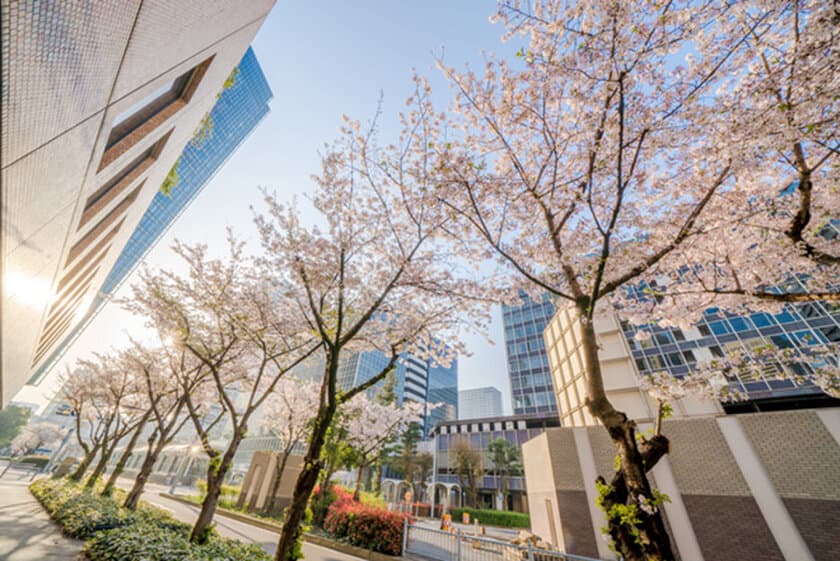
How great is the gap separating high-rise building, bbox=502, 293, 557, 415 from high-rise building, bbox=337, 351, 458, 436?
14364 millimetres

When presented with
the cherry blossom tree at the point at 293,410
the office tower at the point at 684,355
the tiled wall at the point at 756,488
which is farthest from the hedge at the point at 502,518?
the cherry blossom tree at the point at 293,410

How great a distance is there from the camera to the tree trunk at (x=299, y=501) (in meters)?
4.86

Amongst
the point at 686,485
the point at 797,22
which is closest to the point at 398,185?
the point at 797,22

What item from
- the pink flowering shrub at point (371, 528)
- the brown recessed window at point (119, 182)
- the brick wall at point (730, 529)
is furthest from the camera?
the pink flowering shrub at point (371, 528)

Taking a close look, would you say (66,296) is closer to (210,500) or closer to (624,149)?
(210,500)

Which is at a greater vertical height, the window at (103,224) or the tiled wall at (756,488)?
the window at (103,224)

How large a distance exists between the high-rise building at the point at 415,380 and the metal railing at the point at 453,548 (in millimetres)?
45875

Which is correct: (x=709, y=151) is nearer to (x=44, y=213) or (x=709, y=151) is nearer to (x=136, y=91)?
(x=136, y=91)

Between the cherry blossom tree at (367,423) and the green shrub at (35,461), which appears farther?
the green shrub at (35,461)

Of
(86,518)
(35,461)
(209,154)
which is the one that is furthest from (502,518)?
(35,461)

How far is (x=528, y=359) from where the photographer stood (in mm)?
50188

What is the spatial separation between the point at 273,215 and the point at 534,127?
21.8 feet

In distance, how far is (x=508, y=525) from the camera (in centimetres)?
3005

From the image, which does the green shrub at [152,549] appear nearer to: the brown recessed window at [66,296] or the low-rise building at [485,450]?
the brown recessed window at [66,296]
